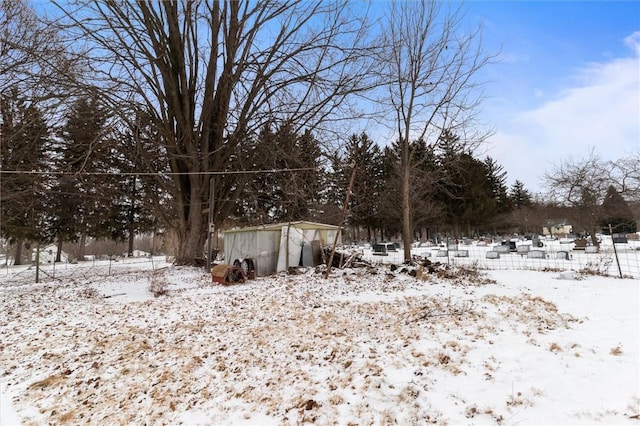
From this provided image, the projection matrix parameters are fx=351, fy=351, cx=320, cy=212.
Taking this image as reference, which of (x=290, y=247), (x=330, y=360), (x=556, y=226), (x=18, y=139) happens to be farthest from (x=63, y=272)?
(x=556, y=226)

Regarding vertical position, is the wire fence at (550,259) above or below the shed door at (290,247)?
below

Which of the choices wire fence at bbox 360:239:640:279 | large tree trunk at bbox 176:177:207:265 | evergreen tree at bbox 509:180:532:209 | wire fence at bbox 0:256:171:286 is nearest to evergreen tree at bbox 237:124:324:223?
large tree trunk at bbox 176:177:207:265

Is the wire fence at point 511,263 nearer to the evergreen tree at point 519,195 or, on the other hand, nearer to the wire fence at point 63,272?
the wire fence at point 63,272

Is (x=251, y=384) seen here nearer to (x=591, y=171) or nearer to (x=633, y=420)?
(x=633, y=420)

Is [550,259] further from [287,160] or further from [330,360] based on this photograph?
[330,360]

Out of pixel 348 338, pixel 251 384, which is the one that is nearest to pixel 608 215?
pixel 348 338

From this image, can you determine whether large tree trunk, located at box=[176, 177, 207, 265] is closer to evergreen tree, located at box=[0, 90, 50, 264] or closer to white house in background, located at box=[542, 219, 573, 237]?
evergreen tree, located at box=[0, 90, 50, 264]

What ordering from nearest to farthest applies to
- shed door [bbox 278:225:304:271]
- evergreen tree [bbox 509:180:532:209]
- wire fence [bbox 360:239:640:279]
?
wire fence [bbox 360:239:640:279], shed door [bbox 278:225:304:271], evergreen tree [bbox 509:180:532:209]

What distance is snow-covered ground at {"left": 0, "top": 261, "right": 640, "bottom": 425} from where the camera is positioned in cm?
303

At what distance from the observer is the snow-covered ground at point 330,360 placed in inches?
119

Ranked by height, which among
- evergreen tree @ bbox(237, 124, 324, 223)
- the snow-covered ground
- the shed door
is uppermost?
evergreen tree @ bbox(237, 124, 324, 223)

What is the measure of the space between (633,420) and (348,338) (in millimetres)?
2948

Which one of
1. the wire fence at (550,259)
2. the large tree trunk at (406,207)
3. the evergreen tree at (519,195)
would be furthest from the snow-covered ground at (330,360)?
the evergreen tree at (519,195)

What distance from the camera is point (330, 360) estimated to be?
410 cm
